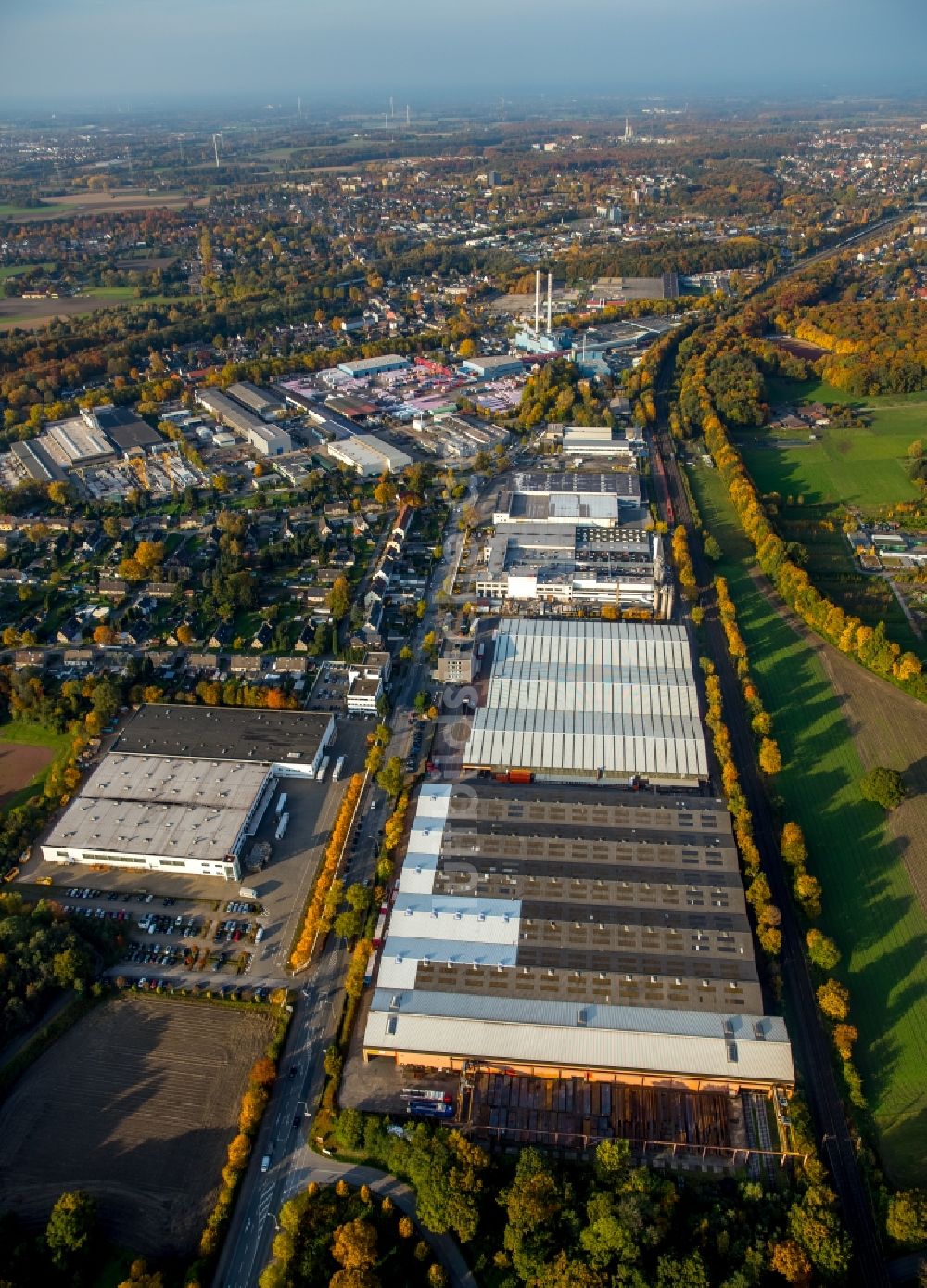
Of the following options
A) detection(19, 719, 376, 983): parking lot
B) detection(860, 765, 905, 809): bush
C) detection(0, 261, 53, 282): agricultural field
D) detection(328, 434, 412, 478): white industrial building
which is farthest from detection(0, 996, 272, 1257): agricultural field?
detection(0, 261, 53, 282): agricultural field

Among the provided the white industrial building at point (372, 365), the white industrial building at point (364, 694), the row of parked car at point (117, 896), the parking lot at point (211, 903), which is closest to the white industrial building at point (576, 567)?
the white industrial building at point (364, 694)

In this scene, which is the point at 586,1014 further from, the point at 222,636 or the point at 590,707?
the point at 222,636

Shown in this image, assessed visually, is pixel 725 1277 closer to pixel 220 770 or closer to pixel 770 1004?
pixel 770 1004

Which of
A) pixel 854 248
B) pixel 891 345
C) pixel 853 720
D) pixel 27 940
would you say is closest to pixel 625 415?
pixel 891 345

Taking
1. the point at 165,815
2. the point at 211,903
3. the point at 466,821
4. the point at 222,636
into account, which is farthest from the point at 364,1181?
Answer: the point at 222,636

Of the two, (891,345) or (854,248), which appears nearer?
(891,345)

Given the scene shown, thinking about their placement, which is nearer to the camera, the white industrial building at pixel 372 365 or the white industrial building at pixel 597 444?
the white industrial building at pixel 597 444

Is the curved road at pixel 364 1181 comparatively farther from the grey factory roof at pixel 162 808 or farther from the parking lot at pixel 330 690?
the parking lot at pixel 330 690
